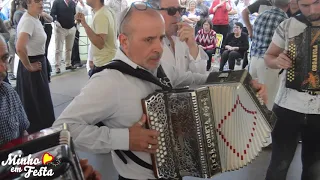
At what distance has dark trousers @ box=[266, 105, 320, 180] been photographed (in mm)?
1963

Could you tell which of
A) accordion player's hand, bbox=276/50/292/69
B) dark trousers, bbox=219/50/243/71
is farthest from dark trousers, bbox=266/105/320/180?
dark trousers, bbox=219/50/243/71

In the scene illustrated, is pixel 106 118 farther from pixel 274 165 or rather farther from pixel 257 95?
pixel 274 165

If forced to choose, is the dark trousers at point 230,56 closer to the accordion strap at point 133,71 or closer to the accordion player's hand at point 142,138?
the accordion strap at point 133,71

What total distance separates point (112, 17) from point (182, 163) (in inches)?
77.2

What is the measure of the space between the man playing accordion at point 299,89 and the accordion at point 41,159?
1479 millimetres

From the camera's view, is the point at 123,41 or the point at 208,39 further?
the point at 208,39

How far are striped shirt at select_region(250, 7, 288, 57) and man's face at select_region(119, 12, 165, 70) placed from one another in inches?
81.0

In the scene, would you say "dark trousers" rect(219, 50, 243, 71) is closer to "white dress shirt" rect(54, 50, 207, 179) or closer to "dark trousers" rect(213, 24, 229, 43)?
"dark trousers" rect(213, 24, 229, 43)

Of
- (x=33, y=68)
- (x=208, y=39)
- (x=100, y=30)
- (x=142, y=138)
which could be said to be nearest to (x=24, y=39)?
(x=33, y=68)

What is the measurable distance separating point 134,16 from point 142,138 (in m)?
0.48

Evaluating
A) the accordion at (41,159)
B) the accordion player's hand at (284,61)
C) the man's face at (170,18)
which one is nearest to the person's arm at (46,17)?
the man's face at (170,18)

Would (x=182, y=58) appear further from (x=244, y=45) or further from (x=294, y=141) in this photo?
(x=244, y=45)

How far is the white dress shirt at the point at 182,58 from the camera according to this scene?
188 cm

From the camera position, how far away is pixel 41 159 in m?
0.79
